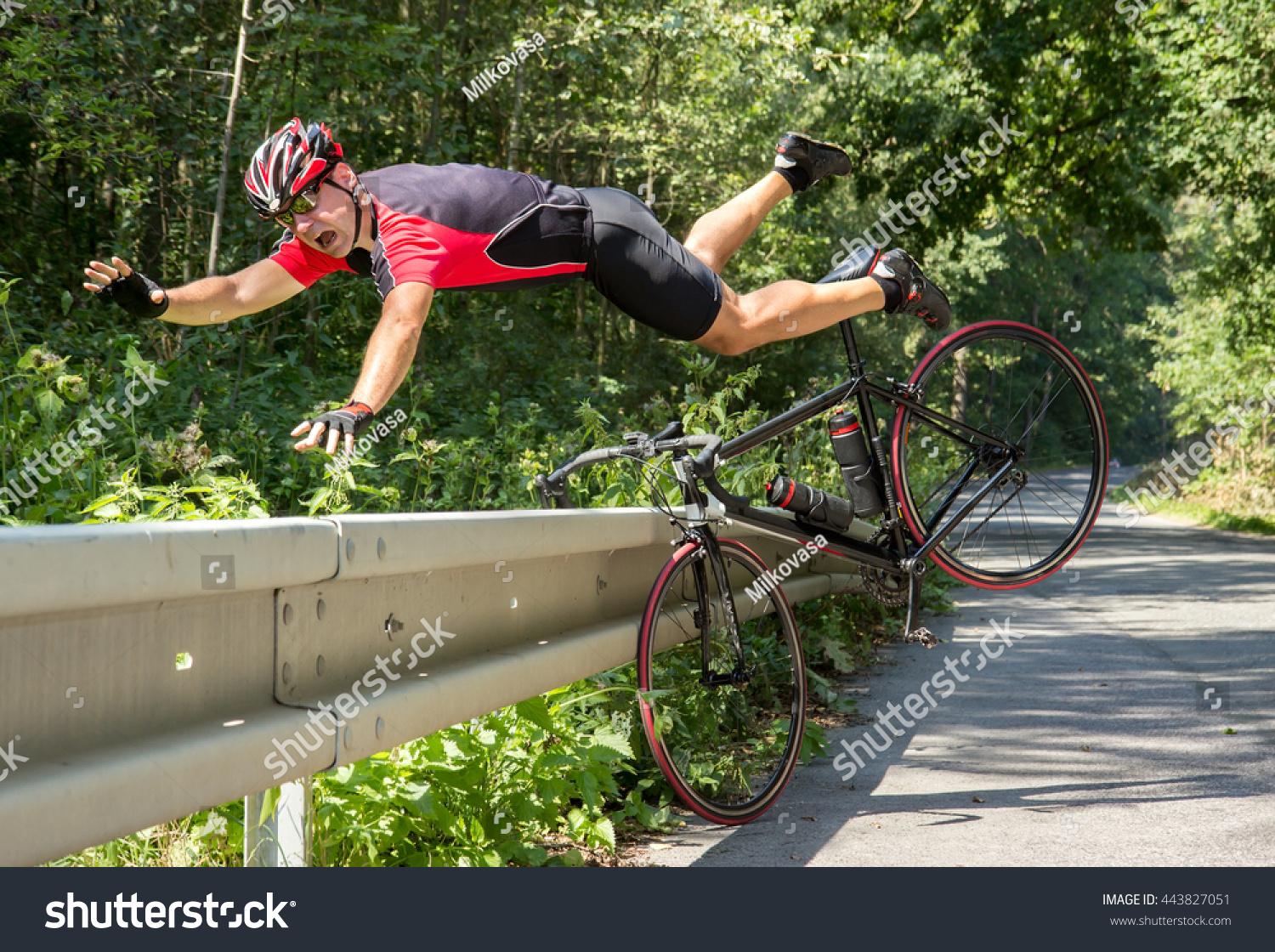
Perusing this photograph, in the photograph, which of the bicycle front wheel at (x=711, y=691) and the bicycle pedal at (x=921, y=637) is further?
the bicycle pedal at (x=921, y=637)

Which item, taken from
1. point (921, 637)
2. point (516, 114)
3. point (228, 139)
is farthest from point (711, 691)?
point (516, 114)

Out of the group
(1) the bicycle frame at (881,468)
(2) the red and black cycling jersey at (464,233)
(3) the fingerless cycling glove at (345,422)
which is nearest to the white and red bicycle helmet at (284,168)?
(2) the red and black cycling jersey at (464,233)

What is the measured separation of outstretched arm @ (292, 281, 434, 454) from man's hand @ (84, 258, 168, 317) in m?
0.85

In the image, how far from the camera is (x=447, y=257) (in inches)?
133

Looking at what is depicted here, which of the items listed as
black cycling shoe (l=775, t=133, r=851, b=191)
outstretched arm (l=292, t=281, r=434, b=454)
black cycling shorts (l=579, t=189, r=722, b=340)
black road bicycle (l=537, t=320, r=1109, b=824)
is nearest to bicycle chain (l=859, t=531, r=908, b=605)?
black road bicycle (l=537, t=320, r=1109, b=824)

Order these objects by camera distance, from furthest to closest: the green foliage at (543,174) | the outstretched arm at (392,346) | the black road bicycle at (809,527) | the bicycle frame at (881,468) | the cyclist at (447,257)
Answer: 1. the bicycle frame at (881,468)
2. the black road bicycle at (809,527)
3. the green foliage at (543,174)
4. the cyclist at (447,257)
5. the outstretched arm at (392,346)

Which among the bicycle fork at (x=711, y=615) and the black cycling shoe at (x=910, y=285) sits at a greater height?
the black cycling shoe at (x=910, y=285)

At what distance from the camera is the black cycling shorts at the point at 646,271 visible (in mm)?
3893

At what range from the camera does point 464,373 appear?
12.2 metres

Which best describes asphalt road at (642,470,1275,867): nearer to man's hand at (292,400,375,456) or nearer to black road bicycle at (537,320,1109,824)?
black road bicycle at (537,320,1109,824)

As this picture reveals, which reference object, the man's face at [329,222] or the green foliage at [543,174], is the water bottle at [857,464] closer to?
the green foliage at [543,174]

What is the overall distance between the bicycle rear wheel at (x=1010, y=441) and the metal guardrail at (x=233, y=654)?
7.54ft
